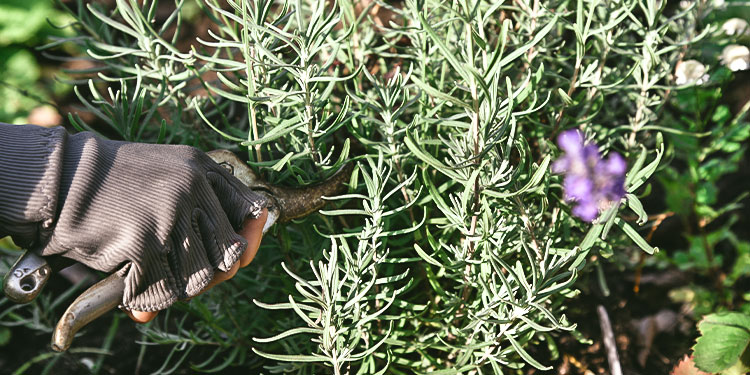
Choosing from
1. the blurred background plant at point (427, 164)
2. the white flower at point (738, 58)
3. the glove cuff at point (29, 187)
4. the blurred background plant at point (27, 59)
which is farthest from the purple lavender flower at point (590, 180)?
the blurred background plant at point (27, 59)

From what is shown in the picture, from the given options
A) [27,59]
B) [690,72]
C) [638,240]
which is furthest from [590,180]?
[27,59]

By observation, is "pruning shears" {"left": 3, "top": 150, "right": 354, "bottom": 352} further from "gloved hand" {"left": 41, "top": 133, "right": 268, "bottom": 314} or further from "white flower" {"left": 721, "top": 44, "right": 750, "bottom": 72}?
"white flower" {"left": 721, "top": 44, "right": 750, "bottom": 72}

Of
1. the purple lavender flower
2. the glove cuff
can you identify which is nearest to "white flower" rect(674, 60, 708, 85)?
the purple lavender flower

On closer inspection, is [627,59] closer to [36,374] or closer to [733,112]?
[733,112]

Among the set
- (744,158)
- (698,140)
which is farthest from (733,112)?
(698,140)

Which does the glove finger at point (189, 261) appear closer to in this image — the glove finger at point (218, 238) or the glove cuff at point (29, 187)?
the glove finger at point (218, 238)

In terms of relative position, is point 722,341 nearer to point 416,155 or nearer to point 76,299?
point 416,155

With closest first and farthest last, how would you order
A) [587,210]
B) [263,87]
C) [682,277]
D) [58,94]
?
[587,210]
[263,87]
[682,277]
[58,94]
